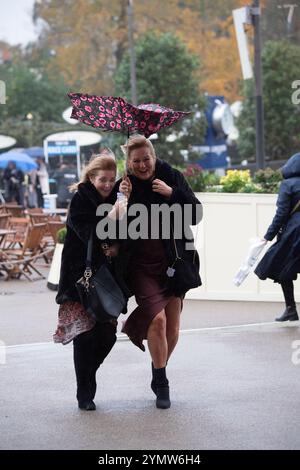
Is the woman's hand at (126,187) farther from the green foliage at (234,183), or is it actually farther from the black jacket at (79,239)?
the green foliage at (234,183)

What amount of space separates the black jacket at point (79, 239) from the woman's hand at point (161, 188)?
0.89ft

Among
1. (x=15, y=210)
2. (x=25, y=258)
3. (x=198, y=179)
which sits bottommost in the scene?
(x=25, y=258)

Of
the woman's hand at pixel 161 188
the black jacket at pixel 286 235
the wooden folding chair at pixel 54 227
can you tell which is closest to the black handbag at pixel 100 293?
the woman's hand at pixel 161 188

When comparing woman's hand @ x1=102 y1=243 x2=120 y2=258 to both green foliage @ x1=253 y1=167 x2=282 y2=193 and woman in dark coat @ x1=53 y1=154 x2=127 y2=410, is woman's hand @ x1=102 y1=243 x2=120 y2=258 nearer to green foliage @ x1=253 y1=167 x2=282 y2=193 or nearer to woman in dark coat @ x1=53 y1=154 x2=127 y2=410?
woman in dark coat @ x1=53 y1=154 x2=127 y2=410

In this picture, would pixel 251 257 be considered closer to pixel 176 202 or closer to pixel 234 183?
pixel 234 183

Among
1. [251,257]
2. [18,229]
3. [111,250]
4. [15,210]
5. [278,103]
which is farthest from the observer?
[278,103]

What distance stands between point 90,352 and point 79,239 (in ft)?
2.41

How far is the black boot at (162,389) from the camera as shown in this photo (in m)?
7.27

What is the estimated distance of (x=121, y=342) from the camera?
10141 mm

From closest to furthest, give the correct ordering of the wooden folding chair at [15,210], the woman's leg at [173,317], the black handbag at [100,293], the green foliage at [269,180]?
the black handbag at [100,293] < the woman's leg at [173,317] < the green foliage at [269,180] < the wooden folding chair at [15,210]

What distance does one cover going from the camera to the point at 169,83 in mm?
36844

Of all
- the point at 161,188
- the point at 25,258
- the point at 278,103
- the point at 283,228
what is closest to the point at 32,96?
the point at 278,103

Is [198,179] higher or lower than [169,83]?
lower
